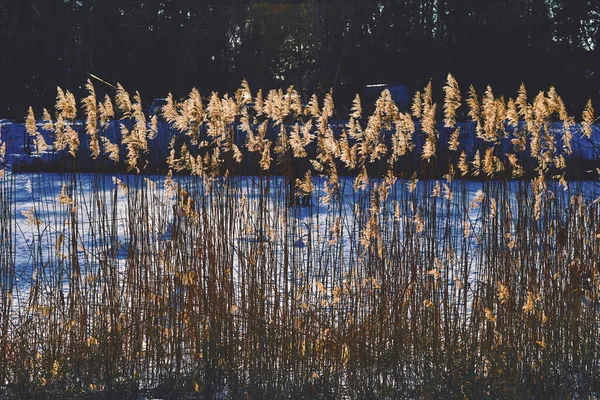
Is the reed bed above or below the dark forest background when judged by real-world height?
below

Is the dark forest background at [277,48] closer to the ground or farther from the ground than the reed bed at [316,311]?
farther from the ground

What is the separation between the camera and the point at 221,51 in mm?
30344

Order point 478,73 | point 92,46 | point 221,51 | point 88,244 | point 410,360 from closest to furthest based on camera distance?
1. point 410,360
2. point 88,244
3. point 478,73
4. point 92,46
5. point 221,51

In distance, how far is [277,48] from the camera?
33438mm

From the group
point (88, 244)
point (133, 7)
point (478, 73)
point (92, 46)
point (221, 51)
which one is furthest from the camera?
point (133, 7)

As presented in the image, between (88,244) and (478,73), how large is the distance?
59.4 feet

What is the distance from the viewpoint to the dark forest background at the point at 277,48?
2362 centimetres

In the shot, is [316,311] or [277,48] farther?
[277,48]

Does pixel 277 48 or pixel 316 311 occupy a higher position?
pixel 277 48

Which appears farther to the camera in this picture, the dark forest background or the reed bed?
the dark forest background

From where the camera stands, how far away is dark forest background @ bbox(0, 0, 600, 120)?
2362 centimetres

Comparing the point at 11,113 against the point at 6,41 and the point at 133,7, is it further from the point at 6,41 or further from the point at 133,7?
the point at 133,7

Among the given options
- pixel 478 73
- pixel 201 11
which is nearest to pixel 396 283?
pixel 478 73

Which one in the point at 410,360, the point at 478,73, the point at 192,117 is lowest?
the point at 410,360
